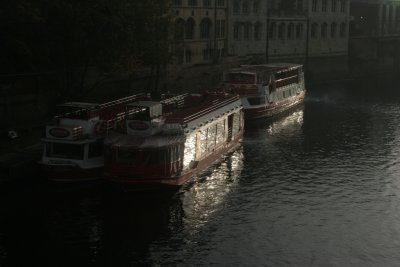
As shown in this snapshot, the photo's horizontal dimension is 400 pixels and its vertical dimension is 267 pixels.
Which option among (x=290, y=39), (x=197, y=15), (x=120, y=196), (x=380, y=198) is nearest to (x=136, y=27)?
(x=120, y=196)

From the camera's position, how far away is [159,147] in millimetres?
33562

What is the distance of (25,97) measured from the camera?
147ft

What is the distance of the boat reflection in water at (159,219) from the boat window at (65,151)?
10.2 feet

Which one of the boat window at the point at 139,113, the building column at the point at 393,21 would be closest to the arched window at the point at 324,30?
the building column at the point at 393,21

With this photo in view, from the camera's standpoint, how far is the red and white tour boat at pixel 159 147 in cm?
3381

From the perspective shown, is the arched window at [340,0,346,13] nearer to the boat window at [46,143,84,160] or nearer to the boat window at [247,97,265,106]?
the boat window at [247,97,265,106]

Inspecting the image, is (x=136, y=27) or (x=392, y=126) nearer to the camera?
(x=136, y=27)

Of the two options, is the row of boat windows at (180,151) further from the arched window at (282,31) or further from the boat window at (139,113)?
the arched window at (282,31)

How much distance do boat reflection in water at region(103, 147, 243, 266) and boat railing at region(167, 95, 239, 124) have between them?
398cm

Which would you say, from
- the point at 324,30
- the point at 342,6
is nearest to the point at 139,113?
the point at 324,30

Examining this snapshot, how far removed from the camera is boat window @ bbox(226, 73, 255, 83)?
61.0m

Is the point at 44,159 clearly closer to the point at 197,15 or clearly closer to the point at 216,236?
the point at 216,236

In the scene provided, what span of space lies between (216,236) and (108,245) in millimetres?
5342

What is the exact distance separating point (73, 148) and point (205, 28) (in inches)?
1924
